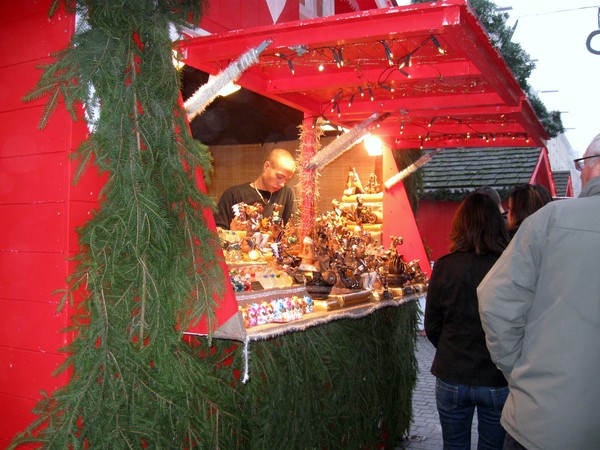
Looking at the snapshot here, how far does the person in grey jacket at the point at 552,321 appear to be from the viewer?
198cm

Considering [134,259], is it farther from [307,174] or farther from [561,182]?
[561,182]

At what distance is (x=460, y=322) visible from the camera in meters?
3.36

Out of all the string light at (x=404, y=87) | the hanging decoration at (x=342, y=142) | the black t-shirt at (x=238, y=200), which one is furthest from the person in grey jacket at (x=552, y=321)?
the black t-shirt at (x=238, y=200)

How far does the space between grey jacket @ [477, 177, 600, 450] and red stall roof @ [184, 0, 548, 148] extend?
1414 millimetres

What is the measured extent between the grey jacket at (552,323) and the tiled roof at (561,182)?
15.1m

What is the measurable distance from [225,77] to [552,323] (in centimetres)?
214

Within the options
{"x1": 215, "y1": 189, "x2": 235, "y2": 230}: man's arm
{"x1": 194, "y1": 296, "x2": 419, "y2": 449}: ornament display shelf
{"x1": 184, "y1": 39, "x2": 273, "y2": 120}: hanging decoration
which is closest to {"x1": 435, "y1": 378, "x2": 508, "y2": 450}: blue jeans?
{"x1": 194, "y1": 296, "x2": 419, "y2": 449}: ornament display shelf

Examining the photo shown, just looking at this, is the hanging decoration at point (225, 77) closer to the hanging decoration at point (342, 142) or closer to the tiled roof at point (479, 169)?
the hanging decoration at point (342, 142)

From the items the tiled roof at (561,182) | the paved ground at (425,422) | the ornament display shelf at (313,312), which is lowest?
the paved ground at (425,422)

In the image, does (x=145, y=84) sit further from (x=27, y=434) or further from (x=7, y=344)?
(x=27, y=434)

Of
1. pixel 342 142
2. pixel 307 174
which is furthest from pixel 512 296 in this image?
pixel 307 174

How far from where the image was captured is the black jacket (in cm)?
324

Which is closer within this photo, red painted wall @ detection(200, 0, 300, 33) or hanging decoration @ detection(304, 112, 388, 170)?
red painted wall @ detection(200, 0, 300, 33)

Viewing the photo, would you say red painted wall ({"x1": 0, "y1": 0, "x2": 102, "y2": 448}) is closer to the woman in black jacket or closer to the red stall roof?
the red stall roof
